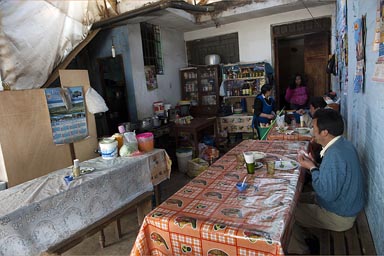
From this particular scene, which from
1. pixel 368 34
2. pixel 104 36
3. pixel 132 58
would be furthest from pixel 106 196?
pixel 104 36

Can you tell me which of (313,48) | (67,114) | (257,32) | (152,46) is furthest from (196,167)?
(313,48)

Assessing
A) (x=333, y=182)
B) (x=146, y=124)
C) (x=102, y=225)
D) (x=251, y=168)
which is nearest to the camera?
(x=333, y=182)

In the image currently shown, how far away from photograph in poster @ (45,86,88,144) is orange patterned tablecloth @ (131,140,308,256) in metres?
2.47

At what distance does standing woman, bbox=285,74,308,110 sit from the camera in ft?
19.8

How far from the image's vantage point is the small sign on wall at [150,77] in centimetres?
573

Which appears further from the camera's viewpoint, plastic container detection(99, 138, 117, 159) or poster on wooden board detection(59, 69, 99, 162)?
poster on wooden board detection(59, 69, 99, 162)

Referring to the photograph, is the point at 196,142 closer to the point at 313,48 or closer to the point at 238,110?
the point at 238,110

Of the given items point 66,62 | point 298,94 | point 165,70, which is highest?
point 66,62

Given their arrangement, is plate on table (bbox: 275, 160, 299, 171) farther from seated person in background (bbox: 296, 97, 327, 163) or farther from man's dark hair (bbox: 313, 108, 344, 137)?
seated person in background (bbox: 296, 97, 327, 163)

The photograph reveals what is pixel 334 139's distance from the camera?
1938 mm

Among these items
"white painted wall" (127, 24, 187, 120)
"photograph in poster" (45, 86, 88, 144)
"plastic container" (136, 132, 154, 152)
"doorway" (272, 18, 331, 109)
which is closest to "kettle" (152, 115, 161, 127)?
"white painted wall" (127, 24, 187, 120)

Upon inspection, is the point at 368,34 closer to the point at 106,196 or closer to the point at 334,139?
the point at 334,139

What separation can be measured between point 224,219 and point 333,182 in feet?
2.95

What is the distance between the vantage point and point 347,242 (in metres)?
1.84
